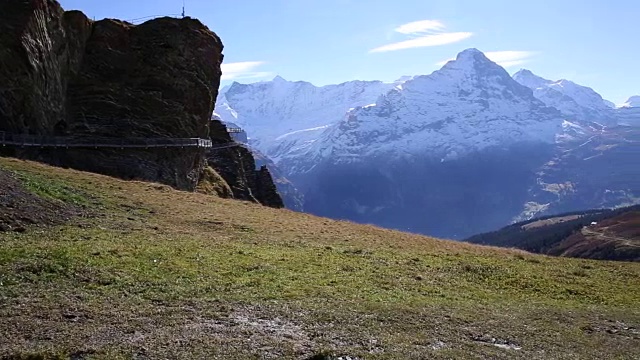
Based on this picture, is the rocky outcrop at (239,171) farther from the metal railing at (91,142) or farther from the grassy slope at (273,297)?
the grassy slope at (273,297)

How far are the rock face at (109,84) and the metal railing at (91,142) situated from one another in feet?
2.28

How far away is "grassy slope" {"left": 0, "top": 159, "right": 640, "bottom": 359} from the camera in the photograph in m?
18.2

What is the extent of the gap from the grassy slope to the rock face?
1996cm

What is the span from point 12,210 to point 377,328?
21.6 meters

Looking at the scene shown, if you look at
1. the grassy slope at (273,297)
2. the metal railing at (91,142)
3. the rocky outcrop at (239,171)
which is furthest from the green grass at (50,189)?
the rocky outcrop at (239,171)

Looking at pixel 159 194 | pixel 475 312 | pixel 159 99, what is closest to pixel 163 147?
pixel 159 99

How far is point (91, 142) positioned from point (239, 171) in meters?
40.8

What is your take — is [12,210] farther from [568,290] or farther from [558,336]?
[568,290]

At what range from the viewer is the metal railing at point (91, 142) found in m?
57.0

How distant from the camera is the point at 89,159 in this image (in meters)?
64.5

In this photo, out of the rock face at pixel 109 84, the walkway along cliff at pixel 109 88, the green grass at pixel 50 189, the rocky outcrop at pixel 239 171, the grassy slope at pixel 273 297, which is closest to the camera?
the grassy slope at pixel 273 297

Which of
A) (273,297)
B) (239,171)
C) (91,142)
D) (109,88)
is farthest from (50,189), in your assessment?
(239,171)

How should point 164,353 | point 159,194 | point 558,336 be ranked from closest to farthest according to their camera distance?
point 164,353 → point 558,336 → point 159,194

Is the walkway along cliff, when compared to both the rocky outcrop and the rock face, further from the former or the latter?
the rocky outcrop
